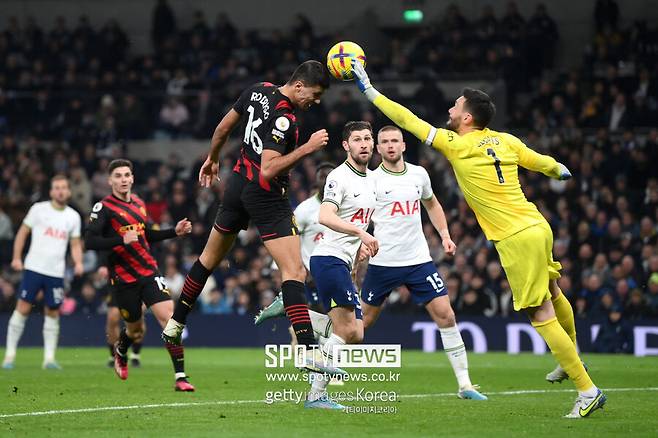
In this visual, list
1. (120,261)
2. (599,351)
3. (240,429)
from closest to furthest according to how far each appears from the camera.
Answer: (240,429), (120,261), (599,351)

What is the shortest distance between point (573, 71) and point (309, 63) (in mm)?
16242

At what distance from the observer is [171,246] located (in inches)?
920

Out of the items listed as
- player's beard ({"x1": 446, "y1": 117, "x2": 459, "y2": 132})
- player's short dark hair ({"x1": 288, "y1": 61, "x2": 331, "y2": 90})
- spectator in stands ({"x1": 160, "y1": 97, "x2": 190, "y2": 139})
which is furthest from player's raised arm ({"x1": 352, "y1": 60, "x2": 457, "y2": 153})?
spectator in stands ({"x1": 160, "y1": 97, "x2": 190, "y2": 139})

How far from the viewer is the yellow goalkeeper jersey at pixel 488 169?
29.7ft

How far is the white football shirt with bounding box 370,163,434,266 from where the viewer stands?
11398 millimetres

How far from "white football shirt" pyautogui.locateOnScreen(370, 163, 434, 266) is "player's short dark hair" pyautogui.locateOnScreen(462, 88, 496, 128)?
7.65ft

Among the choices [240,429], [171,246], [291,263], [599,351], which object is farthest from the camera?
[171,246]

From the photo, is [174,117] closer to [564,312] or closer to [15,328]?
[15,328]

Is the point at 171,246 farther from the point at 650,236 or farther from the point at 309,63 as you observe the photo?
the point at 309,63

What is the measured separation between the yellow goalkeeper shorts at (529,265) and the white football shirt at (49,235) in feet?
28.4

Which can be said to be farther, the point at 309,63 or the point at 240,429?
the point at 309,63

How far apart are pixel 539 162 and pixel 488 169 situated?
46cm

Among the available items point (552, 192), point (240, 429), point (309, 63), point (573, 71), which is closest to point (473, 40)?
point (573, 71)

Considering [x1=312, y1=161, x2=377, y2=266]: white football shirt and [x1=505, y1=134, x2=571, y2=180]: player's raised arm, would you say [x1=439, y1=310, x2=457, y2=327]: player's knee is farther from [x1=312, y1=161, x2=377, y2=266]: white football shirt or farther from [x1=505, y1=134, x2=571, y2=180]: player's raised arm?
[x1=505, y1=134, x2=571, y2=180]: player's raised arm
